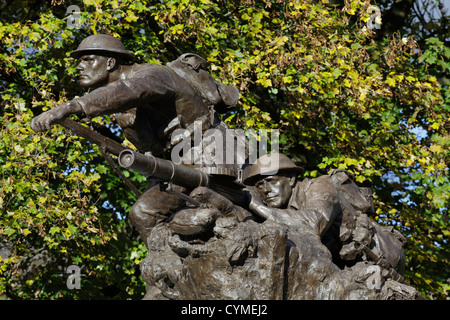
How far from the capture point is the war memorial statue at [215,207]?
182 inches

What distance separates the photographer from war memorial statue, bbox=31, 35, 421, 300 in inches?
182

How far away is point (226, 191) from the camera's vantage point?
5.39 metres

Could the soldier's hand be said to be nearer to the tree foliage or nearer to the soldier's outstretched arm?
the soldier's outstretched arm

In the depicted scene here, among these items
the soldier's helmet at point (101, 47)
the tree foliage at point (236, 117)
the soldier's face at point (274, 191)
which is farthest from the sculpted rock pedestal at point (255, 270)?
the tree foliage at point (236, 117)

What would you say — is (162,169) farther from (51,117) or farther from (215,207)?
(51,117)

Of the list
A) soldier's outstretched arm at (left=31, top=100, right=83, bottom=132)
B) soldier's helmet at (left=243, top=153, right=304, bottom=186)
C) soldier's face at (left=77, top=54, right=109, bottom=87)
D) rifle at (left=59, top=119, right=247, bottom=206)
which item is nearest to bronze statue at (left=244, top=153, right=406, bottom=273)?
soldier's helmet at (left=243, top=153, right=304, bottom=186)

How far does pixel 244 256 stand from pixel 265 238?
177 millimetres

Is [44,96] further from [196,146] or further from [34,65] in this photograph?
[196,146]

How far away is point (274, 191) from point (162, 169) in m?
1.21

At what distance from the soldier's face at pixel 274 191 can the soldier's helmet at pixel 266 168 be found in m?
0.04

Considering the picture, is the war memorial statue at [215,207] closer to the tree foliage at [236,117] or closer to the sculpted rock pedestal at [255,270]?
the sculpted rock pedestal at [255,270]

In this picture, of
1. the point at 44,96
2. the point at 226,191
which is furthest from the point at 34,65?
the point at 226,191

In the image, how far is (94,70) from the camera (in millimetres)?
5445

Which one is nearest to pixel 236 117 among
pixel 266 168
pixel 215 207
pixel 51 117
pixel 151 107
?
pixel 266 168
